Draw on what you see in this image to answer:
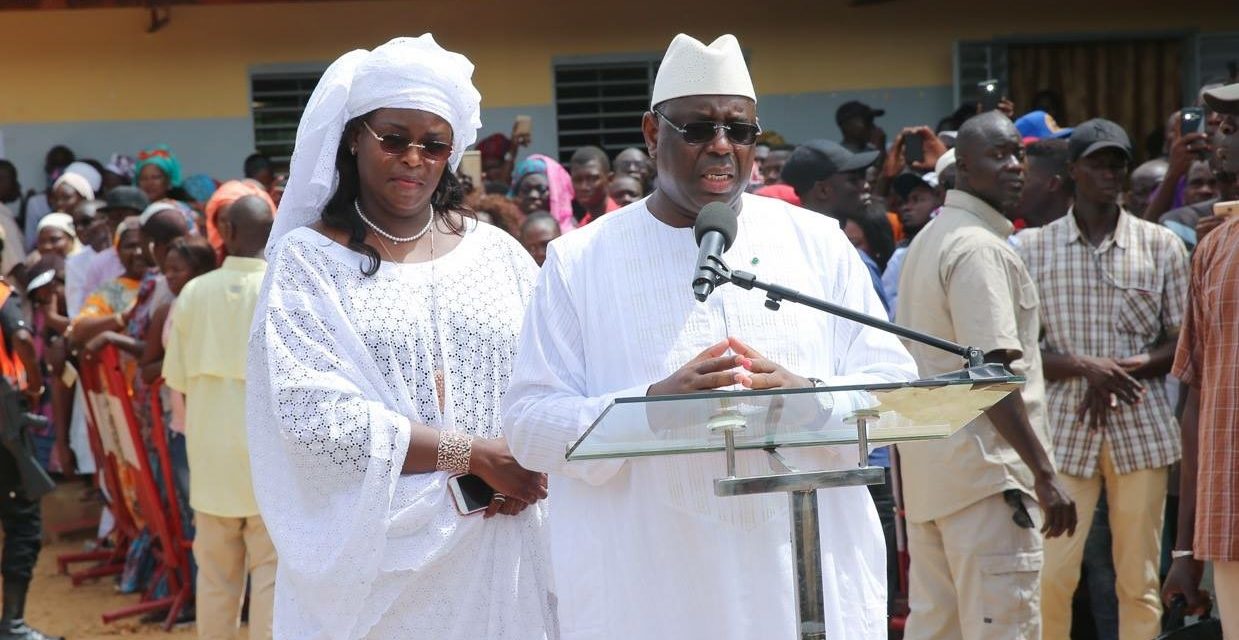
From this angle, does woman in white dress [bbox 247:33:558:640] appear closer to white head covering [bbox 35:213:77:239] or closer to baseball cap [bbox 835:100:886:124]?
white head covering [bbox 35:213:77:239]

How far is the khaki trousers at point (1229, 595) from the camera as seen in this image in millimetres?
4094

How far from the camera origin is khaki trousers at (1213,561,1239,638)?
13.4 feet

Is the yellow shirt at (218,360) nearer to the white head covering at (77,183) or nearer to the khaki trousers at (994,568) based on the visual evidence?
the khaki trousers at (994,568)

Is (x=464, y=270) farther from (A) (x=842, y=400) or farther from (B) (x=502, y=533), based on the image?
(A) (x=842, y=400)

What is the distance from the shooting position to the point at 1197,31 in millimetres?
15477

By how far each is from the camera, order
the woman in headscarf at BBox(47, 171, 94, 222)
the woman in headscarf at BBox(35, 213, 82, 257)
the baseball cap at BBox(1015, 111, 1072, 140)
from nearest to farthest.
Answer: the baseball cap at BBox(1015, 111, 1072, 140)
the woman in headscarf at BBox(35, 213, 82, 257)
the woman in headscarf at BBox(47, 171, 94, 222)

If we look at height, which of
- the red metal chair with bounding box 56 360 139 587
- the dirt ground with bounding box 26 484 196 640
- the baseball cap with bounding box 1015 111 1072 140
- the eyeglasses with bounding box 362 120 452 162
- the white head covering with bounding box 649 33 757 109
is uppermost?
the baseball cap with bounding box 1015 111 1072 140

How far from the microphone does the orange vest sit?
6.01m

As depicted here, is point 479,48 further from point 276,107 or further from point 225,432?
point 225,432

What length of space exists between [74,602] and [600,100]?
8.02m

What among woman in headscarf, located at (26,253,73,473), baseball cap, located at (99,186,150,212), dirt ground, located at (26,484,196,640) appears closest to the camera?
dirt ground, located at (26,484,196,640)

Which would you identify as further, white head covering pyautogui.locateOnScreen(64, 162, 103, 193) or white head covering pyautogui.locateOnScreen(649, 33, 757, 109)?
white head covering pyautogui.locateOnScreen(64, 162, 103, 193)

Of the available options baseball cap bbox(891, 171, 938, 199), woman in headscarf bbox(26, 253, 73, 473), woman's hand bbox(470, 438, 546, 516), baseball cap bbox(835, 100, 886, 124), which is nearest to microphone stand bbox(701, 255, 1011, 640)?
woman's hand bbox(470, 438, 546, 516)

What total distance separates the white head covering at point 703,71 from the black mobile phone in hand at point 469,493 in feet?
3.66
